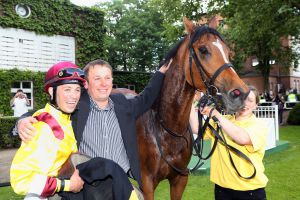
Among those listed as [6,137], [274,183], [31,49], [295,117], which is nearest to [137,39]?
[31,49]

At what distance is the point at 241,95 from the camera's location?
2.29m

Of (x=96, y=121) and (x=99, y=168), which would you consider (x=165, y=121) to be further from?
(x=99, y=168)

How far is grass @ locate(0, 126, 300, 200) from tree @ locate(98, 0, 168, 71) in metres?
27.0

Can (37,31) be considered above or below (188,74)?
above

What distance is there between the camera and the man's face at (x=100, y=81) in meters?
2.25

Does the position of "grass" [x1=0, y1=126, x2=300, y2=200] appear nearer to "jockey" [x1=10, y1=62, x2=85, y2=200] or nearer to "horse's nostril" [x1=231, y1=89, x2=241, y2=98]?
"horse's nostril" [x1=231, y1=89, x2=241, y2=98]

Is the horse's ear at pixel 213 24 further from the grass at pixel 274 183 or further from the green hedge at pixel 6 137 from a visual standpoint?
the green hedge at pixel 6 137

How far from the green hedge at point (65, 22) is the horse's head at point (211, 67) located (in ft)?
42.5

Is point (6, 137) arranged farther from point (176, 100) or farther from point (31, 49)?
point (176, 100)

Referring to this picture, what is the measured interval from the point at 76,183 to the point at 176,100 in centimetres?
131

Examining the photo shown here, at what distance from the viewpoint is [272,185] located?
553cm

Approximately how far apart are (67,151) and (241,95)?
1.24 metres

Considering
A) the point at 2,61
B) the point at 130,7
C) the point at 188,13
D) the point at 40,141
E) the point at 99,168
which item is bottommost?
the point at 99,168

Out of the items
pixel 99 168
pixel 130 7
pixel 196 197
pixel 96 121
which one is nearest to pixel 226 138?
pixel 96 121
